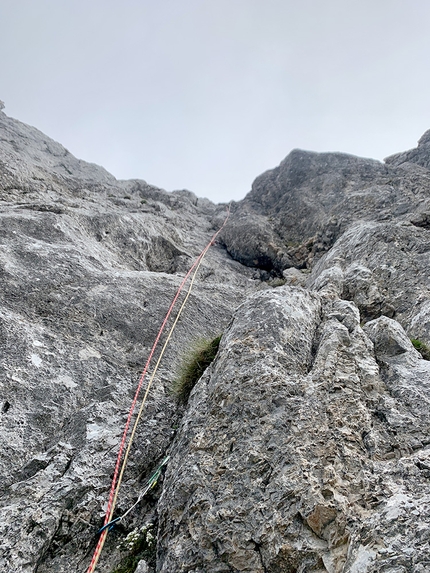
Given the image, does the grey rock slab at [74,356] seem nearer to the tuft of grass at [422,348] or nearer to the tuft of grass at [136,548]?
the tuft of grass at [136,548]

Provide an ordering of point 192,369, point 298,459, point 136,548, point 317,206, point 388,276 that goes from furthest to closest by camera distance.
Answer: point 317,206, point 388,276, point 192,369, point 136,548, point 298,459

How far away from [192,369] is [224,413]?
7.90ft

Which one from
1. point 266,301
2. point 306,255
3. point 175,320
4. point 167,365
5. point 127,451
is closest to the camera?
point 127,451

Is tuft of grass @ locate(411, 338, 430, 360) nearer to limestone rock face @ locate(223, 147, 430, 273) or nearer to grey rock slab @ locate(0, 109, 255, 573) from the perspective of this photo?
grey rock slab @ locate(0, 109, 255, 573)

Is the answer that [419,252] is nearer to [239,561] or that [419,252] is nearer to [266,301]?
[266,301]

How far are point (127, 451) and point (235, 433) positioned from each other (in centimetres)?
225

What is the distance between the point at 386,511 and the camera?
445 cm

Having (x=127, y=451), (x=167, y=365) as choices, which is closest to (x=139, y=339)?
(x=167, y=365)

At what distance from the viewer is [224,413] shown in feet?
21.5

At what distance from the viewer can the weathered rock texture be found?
478 cm

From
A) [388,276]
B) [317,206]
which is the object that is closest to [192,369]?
[388,276]

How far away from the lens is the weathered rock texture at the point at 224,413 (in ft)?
15.7

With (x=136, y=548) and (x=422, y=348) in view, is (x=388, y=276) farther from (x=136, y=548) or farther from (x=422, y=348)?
(x=136, y=548)

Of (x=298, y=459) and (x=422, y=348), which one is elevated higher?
(x=422, y=348)
